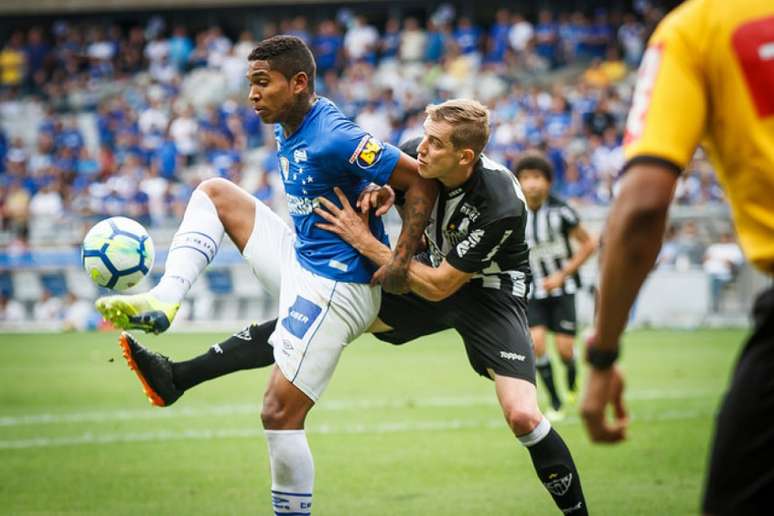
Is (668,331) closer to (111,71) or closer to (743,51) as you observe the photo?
(743,51)

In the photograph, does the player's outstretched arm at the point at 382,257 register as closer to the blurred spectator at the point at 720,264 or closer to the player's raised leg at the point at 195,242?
the player's raised leg at the point at 195,242

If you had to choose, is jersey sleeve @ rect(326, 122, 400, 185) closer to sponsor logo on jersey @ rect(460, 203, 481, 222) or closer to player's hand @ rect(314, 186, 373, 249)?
player's hand @ rect(314, 186, 373, 249)

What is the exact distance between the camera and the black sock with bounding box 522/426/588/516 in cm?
546

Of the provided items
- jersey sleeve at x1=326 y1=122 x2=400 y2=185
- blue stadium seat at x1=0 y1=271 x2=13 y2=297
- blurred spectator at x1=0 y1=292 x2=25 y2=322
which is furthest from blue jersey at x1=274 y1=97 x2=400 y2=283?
blue stadium seat at x1=0 y1=271 x2=13 y2=297

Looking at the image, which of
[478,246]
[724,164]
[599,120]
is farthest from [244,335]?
[599,120]

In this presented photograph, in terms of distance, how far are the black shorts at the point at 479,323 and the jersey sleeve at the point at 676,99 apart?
2.90 meters

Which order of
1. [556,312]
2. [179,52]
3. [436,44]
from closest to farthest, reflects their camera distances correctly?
1. [556,312]
2. [436,44]
3. [179,52]

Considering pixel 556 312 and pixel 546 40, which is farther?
pixel 546 40

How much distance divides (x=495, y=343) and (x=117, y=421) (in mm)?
6035

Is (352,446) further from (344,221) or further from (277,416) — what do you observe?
(344,221)

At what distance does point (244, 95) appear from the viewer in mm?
31312

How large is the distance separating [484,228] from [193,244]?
5.42ft

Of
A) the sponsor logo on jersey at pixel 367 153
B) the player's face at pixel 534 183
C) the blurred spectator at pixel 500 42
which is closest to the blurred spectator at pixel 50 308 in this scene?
the blurred spectator at pixel 500 42

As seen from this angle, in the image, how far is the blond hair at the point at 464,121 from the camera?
5.39 meters
